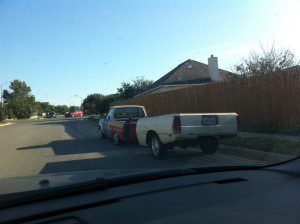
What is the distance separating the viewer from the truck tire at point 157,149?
11.8 m

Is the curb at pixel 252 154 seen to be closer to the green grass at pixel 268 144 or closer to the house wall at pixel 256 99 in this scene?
the green grass at pixel 268 144

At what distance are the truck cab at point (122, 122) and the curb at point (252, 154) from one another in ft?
11.5

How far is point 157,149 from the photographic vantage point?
39.5 ft

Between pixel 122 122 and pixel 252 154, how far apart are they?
5.79 metres

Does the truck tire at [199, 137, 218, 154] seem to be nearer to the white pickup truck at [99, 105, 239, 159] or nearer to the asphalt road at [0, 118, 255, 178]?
the white pickup truck at [99, 105, 239, 159]

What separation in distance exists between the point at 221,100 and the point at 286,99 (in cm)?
458

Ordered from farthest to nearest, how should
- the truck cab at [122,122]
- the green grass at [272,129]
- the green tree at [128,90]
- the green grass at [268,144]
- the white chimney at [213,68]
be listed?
the green tree at [128,90] → the white chimney at [213,68] → the truck cab at [122,122] → the green grass at [272,129] → the green grass at [268,144]

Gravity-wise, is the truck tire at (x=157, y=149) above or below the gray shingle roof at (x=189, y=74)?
below

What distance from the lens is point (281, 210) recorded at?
2.98m

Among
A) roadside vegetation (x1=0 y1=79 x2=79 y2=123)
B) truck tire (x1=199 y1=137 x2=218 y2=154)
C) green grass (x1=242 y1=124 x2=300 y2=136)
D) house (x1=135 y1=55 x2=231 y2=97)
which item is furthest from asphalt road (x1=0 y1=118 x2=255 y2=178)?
roadside vegetation (x1=0 y1=79 x2=79 y2=123)

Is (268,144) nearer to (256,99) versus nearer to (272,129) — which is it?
(272,129)

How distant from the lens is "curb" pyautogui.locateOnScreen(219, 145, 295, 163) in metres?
9.80

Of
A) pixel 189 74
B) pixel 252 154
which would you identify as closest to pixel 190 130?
pixel 252 154

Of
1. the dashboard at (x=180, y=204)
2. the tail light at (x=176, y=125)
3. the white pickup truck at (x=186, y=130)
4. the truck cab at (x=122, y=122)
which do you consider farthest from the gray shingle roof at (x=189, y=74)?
the dashboard at (x=180, y=204)
